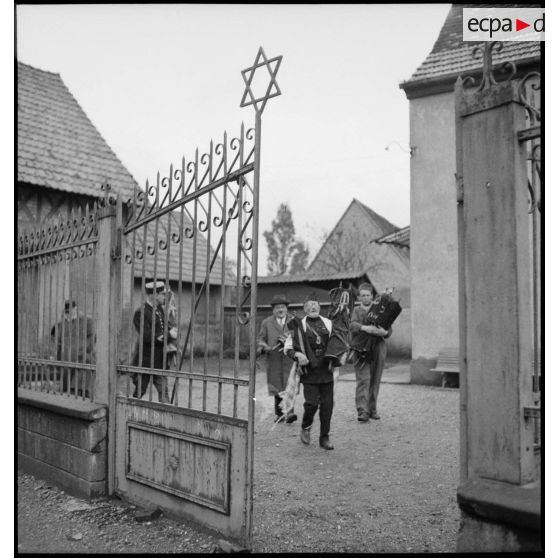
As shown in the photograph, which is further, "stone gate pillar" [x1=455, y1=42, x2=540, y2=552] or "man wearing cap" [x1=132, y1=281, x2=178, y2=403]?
"man wearing cap" [x1=132, y1=281, x2=178, y2=403]

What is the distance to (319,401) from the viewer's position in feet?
21.3

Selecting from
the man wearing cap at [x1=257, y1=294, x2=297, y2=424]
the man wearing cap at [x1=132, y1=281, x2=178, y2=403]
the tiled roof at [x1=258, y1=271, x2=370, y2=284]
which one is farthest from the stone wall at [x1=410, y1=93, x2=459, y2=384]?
the tiled roof at [x1=258, y1=271, x2=370, y2=284]

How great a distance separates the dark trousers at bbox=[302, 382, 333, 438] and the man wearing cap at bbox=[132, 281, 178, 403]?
163 centimetres

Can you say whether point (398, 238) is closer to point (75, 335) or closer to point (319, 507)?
point (75, 335)

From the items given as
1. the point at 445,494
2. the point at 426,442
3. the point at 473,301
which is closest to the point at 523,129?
the point at 473,301

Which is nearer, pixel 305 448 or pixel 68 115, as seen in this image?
pixel 305 448

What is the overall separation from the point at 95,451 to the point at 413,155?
8.82m

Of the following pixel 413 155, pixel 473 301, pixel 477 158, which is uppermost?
pixel 413 155

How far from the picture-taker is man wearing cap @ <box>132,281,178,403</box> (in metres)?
4.67

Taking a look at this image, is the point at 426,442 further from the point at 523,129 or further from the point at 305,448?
the point at 523,129

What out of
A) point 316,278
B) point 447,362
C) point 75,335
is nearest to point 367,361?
point 447,362

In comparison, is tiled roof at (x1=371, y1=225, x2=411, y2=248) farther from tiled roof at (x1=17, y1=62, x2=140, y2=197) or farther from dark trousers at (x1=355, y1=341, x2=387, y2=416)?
dark trousers at (x1=355, y1=341, x2=387, y2=416)

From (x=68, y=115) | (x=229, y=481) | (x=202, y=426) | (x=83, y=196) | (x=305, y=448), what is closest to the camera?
(x=229, y=481)
